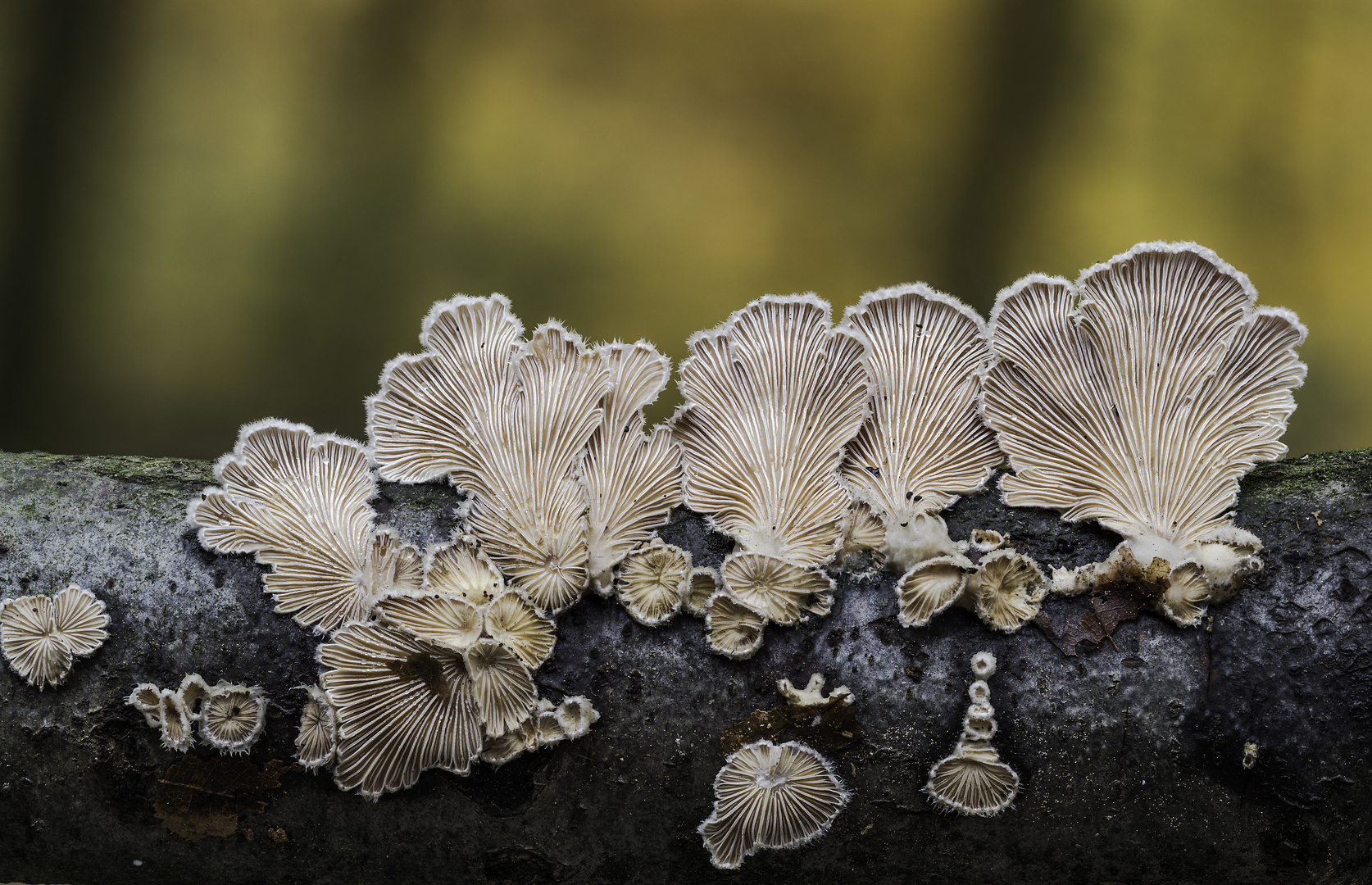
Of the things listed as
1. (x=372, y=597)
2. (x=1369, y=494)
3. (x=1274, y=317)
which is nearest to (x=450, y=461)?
(x=372, y=597)

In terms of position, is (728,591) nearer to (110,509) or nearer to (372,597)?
(372,597)

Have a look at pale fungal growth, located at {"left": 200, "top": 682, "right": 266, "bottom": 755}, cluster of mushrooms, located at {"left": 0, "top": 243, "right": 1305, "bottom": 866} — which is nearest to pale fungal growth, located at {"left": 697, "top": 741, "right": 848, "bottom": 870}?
cluster of mushrooms, located at {"left": 0, "top": 243, "right": 1305, "bottom": 866}

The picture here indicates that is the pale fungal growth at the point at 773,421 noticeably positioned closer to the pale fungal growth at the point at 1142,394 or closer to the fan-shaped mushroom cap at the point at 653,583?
the fan-shaped mushroom cap at the point at 653,583

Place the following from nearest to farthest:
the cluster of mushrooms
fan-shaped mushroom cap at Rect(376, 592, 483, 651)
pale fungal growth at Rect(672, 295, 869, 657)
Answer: fan-shaped mushroom cap at Rect(376, 592, 483, 651) < the cluster of mushrooms < pale fungal growth at Rect(672, 295, 869, 657)

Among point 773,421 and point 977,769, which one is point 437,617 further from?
point 977,769

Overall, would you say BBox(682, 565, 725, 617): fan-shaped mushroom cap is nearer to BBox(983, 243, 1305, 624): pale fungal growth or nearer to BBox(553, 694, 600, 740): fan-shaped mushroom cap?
A: BBox(553, 694, 600, 740): fan-shaped mushroom cap

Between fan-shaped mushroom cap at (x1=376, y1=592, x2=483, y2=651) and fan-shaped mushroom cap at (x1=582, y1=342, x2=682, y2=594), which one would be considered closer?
fan-shaped mushroom cap at (x1=376, y1=592, x2=483, y2=651)

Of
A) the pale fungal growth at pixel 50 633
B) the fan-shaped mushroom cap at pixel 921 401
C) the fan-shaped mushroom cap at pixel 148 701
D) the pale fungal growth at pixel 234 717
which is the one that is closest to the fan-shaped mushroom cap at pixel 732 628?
the fan-shaped mushroom cap at pixel 921 401
